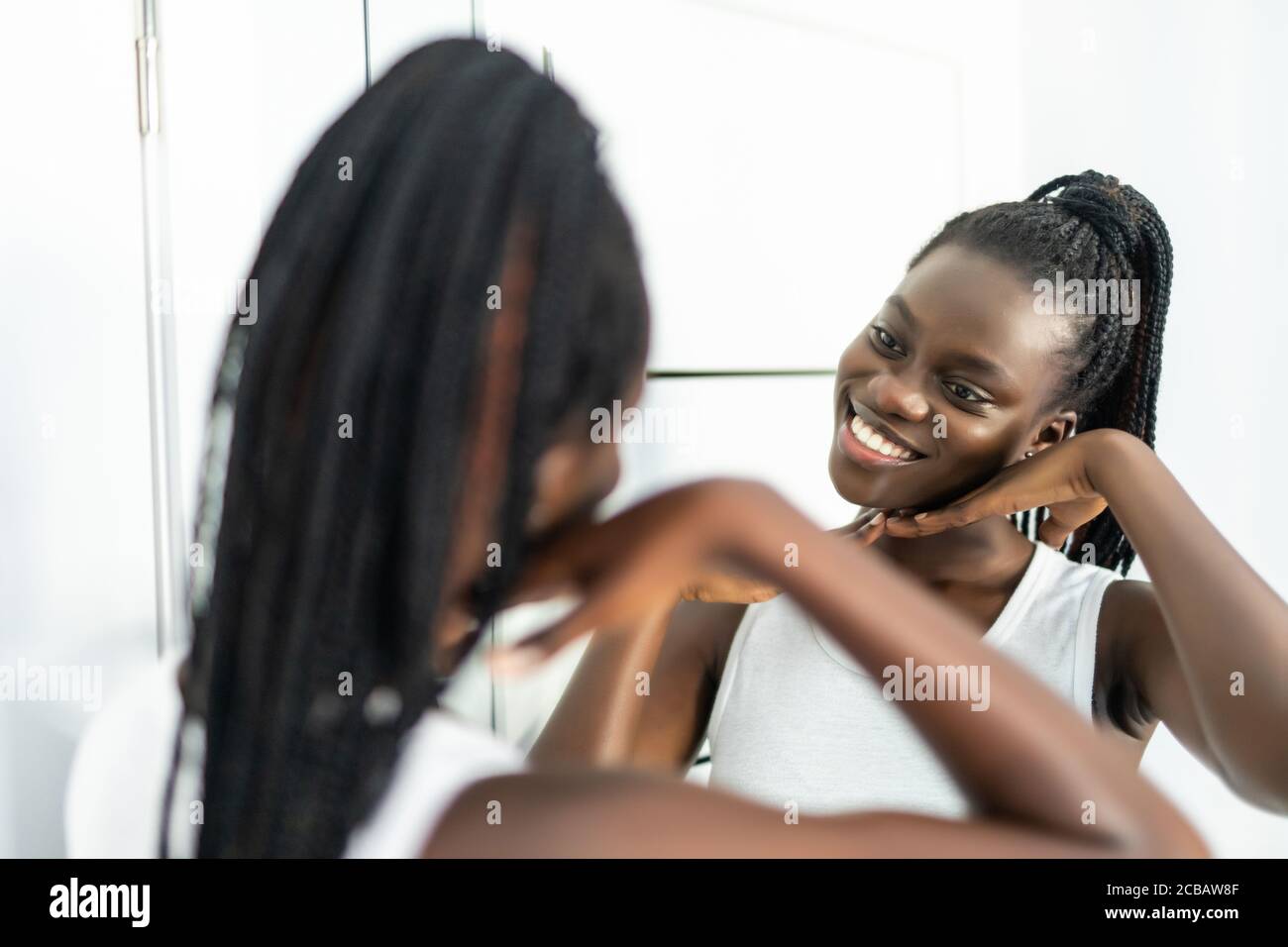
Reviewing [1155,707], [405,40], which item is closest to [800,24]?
[405,40]

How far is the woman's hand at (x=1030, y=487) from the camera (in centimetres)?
98

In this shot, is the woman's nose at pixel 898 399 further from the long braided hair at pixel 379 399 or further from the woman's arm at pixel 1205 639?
the long braided hair at pixel 379 399

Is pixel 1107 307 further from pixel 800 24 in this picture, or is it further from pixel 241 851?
pixel 241 851

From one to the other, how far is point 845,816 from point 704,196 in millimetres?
982

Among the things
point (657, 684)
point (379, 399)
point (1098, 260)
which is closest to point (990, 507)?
point (1098, 260)

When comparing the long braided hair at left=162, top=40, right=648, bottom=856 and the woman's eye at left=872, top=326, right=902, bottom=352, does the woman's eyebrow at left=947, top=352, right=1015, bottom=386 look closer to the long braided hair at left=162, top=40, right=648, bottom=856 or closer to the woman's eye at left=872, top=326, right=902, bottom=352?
the woman's eye at left=872, top=326, right=902, bottom=352

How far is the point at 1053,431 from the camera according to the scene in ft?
3.53

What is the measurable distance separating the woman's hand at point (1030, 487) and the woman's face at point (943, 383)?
0.03 m

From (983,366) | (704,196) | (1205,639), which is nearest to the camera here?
(1205,639)

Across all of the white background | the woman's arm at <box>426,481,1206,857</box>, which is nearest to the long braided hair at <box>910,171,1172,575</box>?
the white background

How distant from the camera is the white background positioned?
84 centimetres

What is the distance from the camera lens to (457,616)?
0.47 m

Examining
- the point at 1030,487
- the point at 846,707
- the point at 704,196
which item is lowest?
the point at 846,707

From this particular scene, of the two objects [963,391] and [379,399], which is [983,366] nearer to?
[963,391]
